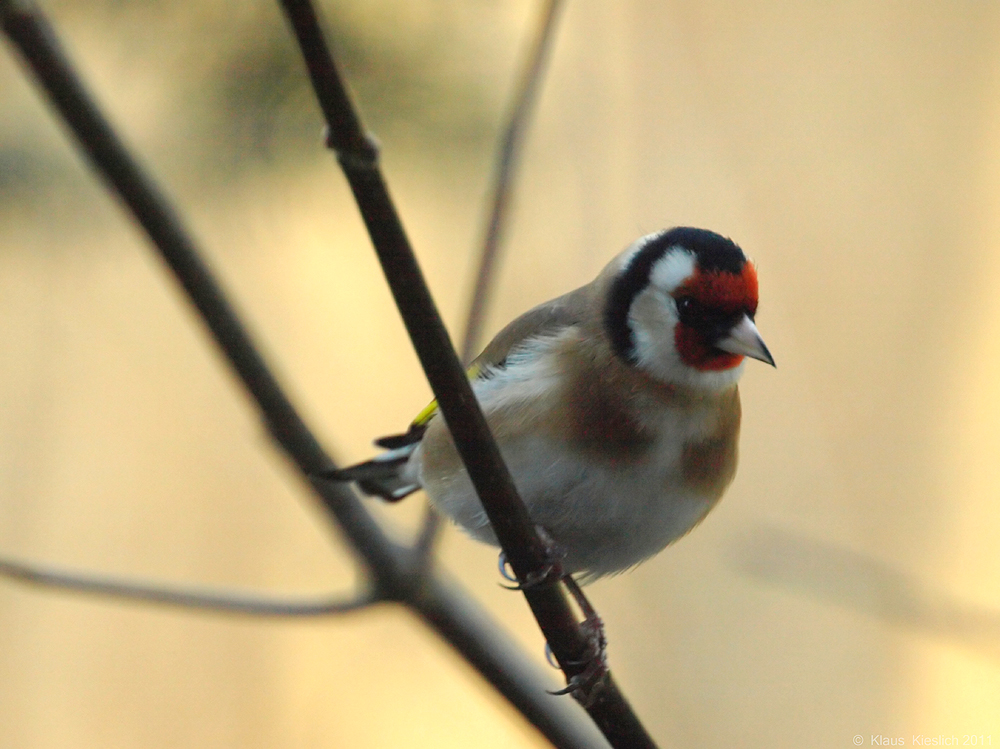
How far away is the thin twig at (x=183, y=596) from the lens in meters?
1.54

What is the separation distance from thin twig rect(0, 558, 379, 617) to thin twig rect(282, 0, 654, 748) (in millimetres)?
524

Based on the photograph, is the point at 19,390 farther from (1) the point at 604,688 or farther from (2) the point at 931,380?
(2) the point at 931,380

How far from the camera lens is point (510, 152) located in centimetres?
164

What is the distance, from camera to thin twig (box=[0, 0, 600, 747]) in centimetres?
121

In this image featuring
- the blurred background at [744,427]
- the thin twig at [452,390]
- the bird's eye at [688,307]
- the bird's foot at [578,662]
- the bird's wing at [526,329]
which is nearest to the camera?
the thin twig at [452,390]

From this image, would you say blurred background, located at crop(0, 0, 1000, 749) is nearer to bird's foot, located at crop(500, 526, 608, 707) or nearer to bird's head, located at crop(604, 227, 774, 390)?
bird's head, located at crop(604, 227, 774, 390)

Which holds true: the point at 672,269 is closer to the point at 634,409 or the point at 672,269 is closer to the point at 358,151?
the point at 634,409

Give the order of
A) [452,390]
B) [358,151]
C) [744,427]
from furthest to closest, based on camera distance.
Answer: [744,427] → [452,390] → [358,151]

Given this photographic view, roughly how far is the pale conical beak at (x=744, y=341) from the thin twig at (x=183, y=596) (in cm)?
76

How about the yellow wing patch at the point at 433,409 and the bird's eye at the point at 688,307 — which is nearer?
the bird's eye at the point at 688,307

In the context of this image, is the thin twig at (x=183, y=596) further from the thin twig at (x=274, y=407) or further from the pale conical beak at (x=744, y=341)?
the pale conical beak at (x=744, y=341)

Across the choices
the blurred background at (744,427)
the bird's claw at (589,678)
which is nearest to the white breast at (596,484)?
the bird's claw at (589,678)

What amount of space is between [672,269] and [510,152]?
0.33 m

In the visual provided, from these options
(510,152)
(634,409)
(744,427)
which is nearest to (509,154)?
(510,152)
